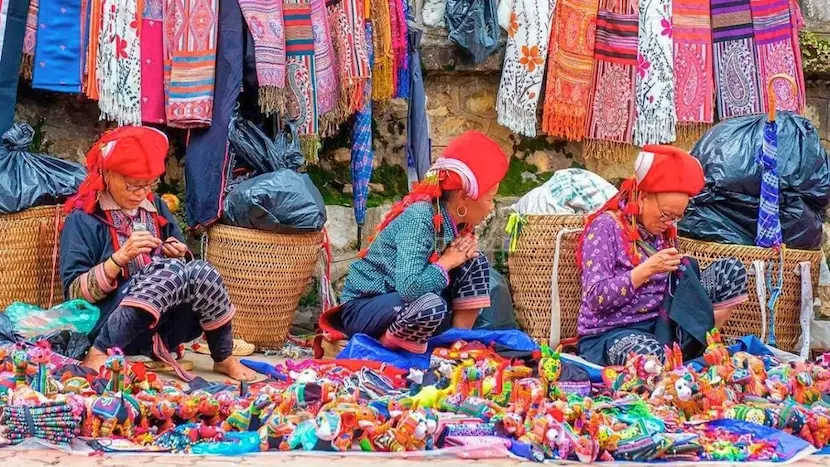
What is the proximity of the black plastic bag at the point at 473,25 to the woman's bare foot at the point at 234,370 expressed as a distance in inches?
89.7

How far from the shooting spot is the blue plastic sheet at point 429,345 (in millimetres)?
4641

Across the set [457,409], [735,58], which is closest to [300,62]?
[735,58]

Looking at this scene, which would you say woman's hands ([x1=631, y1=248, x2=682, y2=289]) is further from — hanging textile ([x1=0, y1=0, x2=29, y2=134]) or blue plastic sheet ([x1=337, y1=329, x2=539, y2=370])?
hanging textile ([x1=0, y1=0, x2=29, y2=134])

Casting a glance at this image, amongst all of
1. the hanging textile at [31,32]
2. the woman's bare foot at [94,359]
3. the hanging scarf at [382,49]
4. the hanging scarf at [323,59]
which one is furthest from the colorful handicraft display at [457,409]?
the hanging scarf at [382,49]

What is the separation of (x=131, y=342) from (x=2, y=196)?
0.96m

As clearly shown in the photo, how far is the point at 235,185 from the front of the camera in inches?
219

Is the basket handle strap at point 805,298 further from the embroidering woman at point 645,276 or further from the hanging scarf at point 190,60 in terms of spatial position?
the hanging scarf at point 190,60

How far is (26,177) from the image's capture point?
197 inches

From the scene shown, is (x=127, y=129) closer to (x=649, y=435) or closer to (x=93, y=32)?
(x=93, y=32)

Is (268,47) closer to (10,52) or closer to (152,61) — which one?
(152,61)

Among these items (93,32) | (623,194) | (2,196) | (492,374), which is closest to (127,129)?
(2,196)

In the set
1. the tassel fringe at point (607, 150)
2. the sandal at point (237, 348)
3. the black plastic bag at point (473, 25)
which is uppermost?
the black plastic bag at point (473, 25)

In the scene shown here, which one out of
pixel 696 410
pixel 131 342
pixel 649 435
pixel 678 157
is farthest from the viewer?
pixel 678 157

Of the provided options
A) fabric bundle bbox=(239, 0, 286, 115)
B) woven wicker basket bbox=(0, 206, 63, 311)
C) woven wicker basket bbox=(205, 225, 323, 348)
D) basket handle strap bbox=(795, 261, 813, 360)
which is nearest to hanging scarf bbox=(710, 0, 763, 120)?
basket handle strap bbox=(795, 261, 813, 360)
